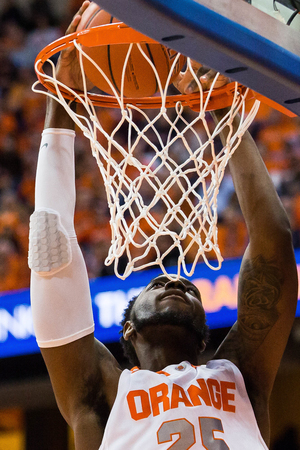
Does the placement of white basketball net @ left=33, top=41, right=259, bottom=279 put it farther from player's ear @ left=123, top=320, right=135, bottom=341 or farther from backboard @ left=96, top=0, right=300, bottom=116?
backboard @ left=96, top=0, right=300, bottom=116

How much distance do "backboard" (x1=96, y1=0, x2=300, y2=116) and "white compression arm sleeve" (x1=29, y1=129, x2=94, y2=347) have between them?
920mm

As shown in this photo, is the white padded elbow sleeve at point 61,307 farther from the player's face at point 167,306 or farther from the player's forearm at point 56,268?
the player's face at point 167,306

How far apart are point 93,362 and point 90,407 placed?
161 mm

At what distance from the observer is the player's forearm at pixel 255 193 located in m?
2.21

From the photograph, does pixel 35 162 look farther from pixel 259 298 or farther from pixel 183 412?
pixel 183 412

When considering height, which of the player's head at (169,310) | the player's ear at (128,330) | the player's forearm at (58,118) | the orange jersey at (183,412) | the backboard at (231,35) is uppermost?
the backboard at (231,35)

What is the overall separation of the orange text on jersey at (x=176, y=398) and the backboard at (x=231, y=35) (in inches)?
44.4

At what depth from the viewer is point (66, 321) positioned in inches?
78.3

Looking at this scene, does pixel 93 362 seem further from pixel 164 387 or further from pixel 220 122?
pixel 220 122

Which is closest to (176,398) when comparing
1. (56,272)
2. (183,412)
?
(183,412)

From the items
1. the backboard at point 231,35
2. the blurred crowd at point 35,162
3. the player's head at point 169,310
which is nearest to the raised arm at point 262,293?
the player's head at point 169,310

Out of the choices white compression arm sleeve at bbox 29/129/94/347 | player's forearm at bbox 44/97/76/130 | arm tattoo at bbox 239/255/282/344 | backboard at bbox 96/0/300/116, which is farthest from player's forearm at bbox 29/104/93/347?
backboard at bbox 96/0/300/116

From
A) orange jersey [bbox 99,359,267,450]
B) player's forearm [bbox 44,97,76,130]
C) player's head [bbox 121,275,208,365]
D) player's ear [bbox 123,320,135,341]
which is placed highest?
player's forearm [bbox 44,97,76,130]

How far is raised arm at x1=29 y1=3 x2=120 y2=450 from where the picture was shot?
6.49ft
